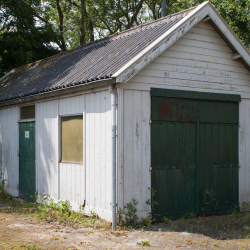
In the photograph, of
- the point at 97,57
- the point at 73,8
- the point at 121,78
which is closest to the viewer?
the point at 121,78

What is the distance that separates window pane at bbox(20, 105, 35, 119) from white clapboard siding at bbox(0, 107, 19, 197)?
0.21 metres

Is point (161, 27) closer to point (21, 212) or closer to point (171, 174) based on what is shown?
point (171, 174)

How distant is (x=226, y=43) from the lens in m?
8.98

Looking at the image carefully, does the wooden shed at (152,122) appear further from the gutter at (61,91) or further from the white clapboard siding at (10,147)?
the white clapboard siding at (10,147)

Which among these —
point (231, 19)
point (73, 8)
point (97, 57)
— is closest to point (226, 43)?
point (97, 57)

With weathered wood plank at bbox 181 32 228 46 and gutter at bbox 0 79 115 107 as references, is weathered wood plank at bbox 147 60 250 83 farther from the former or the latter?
gutter at bbox 0 79 115 107

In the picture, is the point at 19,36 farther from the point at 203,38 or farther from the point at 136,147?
the point at 136,147

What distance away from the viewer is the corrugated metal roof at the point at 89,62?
7945 millimetres

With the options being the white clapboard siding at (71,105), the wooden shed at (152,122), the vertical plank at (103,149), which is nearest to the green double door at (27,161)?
the wooden shed at (152,122)

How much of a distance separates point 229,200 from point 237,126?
6.33 feet

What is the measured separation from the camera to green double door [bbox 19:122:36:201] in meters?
10.2

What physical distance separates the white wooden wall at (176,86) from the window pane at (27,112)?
13.5 ft

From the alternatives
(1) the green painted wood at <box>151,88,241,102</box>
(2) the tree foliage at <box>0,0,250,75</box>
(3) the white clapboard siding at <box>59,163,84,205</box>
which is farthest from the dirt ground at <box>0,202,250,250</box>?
(2) the tree foliage at <box>0,0,250,75</box>

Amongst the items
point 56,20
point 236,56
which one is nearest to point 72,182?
point 236,56
